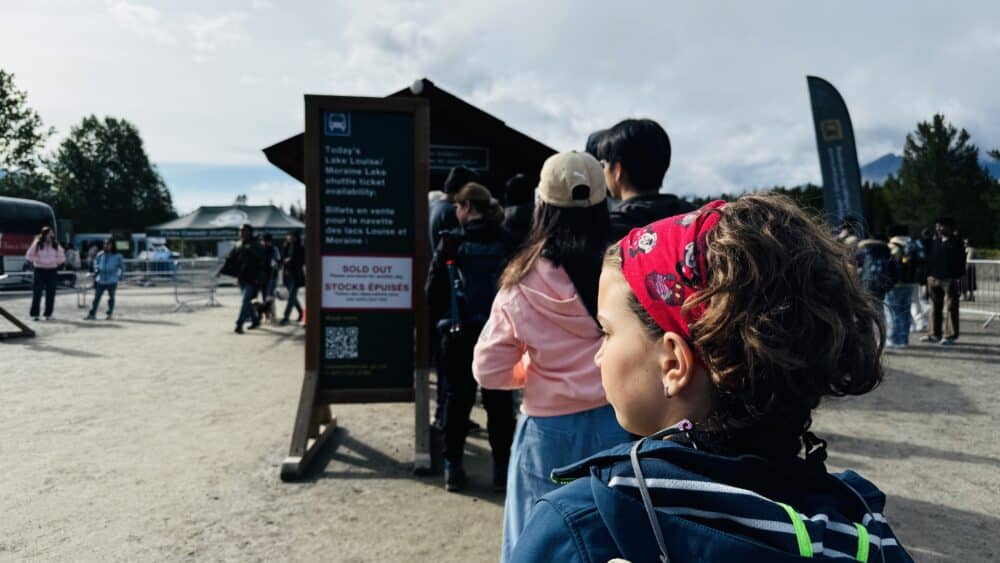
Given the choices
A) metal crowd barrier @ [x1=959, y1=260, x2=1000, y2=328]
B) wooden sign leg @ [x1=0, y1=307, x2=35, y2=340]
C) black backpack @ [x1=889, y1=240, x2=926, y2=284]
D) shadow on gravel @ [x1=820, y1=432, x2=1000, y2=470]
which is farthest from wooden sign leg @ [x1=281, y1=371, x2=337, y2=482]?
metal crowd barrier @ [x1=959, y1=260, x2=1000, y2=328]

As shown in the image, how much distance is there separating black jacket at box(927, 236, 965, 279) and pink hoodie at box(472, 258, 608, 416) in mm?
11708

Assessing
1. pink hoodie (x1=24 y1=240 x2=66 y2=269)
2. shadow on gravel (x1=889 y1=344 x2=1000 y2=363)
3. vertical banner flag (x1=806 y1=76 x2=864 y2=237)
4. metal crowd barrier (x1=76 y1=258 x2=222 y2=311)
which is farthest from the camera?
metal crowd barrier (x1=76 y1=258 x2=222 y2=311)

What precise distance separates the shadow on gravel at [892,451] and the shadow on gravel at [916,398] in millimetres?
872

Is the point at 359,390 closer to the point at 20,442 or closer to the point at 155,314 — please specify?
the point at 20,442

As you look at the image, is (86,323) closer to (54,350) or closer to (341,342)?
(54,350)

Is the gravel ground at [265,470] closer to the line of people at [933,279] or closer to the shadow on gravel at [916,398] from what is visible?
the shadow on gravel at [916,398]

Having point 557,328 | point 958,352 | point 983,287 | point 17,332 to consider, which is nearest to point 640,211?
point 557,328

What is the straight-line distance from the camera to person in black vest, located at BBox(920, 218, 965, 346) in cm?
1168

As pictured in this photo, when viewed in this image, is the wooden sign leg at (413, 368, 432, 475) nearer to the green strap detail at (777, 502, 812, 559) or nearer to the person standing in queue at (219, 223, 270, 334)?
the green strap detail at (777, 502, 812, 559)

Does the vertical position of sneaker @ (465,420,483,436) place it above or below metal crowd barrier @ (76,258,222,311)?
below

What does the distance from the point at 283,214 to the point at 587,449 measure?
1424 inches

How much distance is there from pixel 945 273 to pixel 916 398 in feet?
17.7

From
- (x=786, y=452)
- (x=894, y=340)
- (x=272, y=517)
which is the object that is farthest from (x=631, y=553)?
(x=894, y=340)

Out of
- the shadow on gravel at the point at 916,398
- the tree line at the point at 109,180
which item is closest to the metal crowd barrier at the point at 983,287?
the shadow on gravel at the point at 916,398
